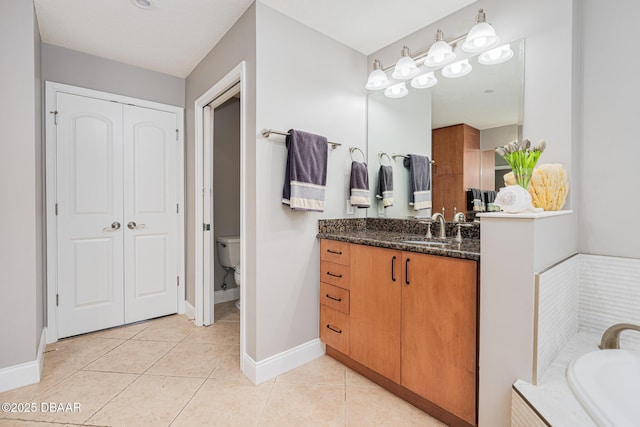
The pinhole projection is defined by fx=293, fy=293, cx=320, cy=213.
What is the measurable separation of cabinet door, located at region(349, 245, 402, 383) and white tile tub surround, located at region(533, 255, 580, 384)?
65cm

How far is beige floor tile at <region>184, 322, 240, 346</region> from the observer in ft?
8.14

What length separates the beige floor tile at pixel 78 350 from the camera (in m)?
Answer: 2.13

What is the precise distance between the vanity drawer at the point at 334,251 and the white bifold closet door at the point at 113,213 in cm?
174

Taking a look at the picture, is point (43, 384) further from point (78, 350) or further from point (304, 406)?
point (304, 406)

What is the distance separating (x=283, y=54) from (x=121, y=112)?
1736 mm

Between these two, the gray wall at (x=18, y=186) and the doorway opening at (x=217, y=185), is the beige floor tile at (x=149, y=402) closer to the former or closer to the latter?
the doorway opening at (x=217, y=185)

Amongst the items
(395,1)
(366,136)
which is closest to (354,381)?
(366,136)

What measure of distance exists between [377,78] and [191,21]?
4.67 ft

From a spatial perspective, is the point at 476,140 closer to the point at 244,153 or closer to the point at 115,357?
the point at 244,153

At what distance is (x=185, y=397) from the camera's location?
1.74 meters

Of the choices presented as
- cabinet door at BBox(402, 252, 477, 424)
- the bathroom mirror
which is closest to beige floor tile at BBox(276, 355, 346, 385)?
cabinet door at BBox(402, 252, 477, 424)

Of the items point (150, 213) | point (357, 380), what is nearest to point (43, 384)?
point (150, 213)

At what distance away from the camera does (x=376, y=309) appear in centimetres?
180

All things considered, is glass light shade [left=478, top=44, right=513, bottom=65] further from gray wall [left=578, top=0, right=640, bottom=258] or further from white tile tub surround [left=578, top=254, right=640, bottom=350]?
white tile tub surround [left=578, top=254, right=640, bottom=350]
